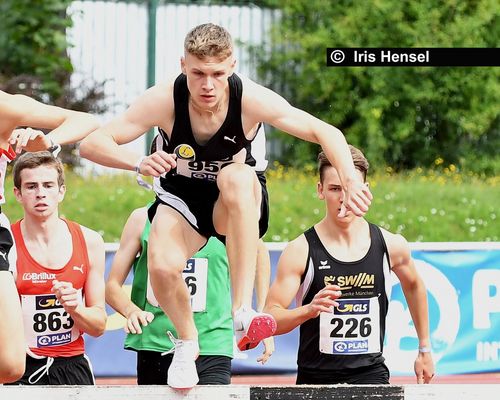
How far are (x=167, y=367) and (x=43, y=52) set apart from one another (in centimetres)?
979

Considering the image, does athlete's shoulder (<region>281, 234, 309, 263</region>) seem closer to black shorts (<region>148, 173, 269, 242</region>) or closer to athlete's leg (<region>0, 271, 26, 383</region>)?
black shorts (<region>148, 173, 269, 242</region>)

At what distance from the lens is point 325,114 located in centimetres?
1662

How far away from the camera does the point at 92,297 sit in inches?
257

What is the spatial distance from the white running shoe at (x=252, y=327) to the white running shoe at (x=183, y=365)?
0.91ft

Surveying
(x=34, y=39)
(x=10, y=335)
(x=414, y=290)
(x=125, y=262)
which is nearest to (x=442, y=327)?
(x=414, y=290)

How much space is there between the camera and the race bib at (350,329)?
633cm

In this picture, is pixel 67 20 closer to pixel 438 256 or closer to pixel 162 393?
pixel 438 256

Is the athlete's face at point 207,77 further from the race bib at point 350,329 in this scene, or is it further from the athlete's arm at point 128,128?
the race bib at point 350,329

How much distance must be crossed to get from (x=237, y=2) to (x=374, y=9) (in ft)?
6.02

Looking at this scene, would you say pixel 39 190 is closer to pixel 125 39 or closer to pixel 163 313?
pixel 163 313

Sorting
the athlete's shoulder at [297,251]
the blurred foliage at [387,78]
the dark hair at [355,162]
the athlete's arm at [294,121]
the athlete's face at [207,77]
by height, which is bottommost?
the athlete's shoulder at [297,251]

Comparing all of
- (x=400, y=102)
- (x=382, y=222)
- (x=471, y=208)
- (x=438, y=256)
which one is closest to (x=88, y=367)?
Answer: (x=438, y=256)

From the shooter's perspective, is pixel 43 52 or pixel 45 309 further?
pixel 43 52

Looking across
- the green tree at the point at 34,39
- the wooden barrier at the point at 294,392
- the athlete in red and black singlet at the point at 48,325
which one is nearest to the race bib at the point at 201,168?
the athlete in red and black singlet at the point at 48,325
